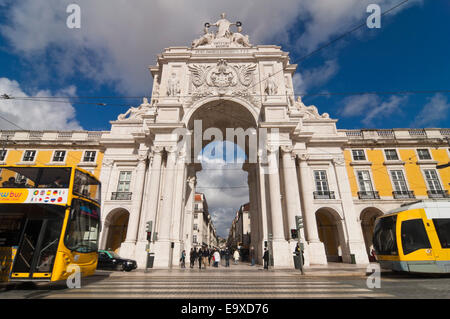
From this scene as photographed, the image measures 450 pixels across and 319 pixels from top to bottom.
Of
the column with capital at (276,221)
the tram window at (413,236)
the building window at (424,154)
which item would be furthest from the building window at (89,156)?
the building window at (424,154)

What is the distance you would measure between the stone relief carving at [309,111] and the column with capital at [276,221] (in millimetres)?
8134

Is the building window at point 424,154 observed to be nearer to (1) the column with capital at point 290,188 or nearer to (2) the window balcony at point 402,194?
(2) the window balcony at point 402,194

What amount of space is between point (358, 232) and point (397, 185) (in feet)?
23.5

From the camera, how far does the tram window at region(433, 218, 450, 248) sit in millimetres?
10244

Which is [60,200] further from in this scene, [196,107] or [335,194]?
[335,194]

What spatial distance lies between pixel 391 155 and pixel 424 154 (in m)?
3.41

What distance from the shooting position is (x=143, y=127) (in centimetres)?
2398

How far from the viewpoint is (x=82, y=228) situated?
340 inches

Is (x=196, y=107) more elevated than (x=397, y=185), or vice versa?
(x=196, y=107)

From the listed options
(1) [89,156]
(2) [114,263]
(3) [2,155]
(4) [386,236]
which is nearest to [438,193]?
(4) [386,236]

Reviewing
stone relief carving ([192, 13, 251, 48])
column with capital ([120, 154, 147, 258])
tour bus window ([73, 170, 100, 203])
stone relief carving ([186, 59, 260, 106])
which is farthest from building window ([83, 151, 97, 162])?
tour bus window ([73, 170, 100, 203])

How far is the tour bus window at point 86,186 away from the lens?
8672mm
